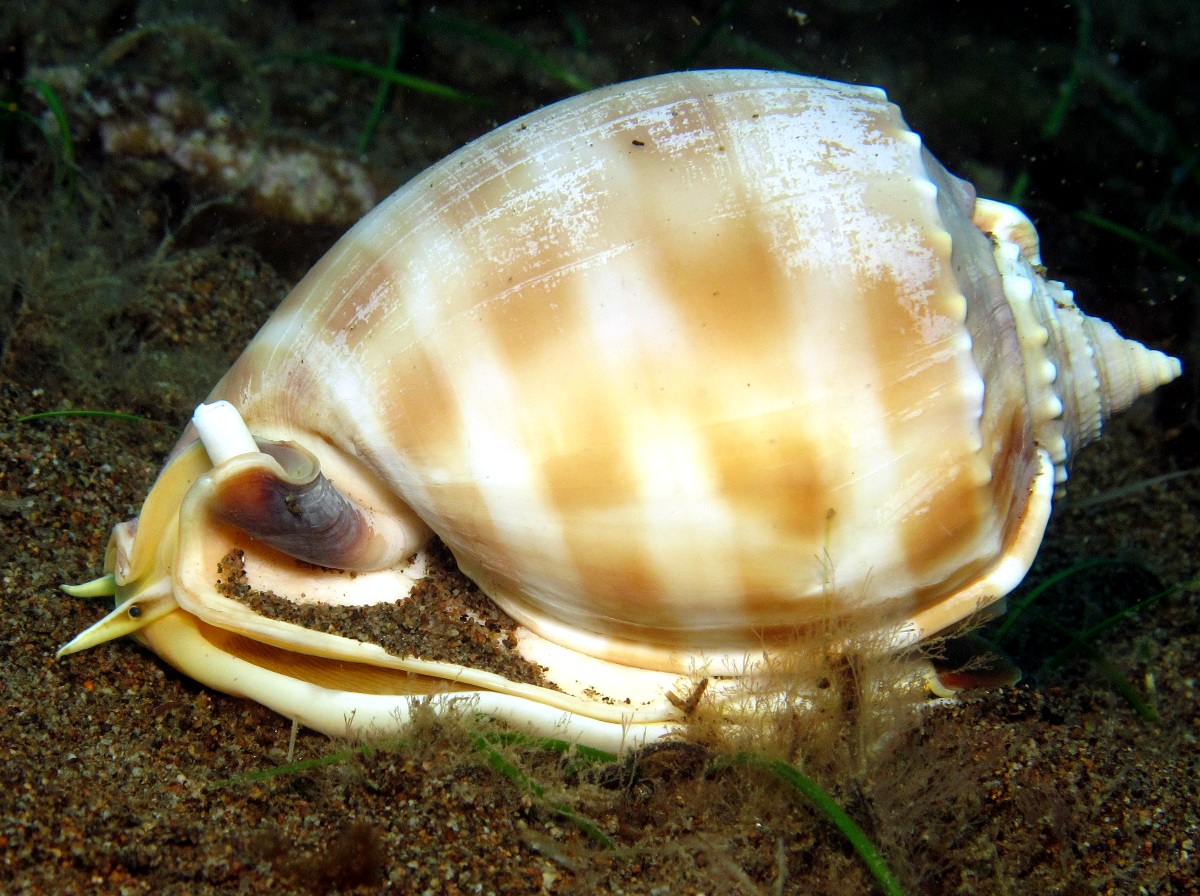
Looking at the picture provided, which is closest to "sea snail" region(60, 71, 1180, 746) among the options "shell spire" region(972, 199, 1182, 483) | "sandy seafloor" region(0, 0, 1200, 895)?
"shell spire" region(972, 199, 1182, 483)

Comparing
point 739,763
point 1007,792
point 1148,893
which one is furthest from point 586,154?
point 1148,893

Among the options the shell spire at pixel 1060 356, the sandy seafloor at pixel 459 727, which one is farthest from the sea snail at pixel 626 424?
the sandy seafloor at pixel 459 727

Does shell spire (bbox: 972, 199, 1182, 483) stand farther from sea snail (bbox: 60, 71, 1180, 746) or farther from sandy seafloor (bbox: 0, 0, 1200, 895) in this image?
sandy seafloor (bbox: 0, 0, 1200, 895)

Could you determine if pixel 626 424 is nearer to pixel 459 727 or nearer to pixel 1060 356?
pixel 459 727

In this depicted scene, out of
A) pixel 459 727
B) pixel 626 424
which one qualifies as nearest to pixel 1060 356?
pixel 626 424

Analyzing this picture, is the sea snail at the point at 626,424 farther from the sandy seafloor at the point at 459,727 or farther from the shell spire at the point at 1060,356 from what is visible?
the sandy seafloor at the point at 459,727

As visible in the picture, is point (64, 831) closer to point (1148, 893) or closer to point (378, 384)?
point (378, 384)
